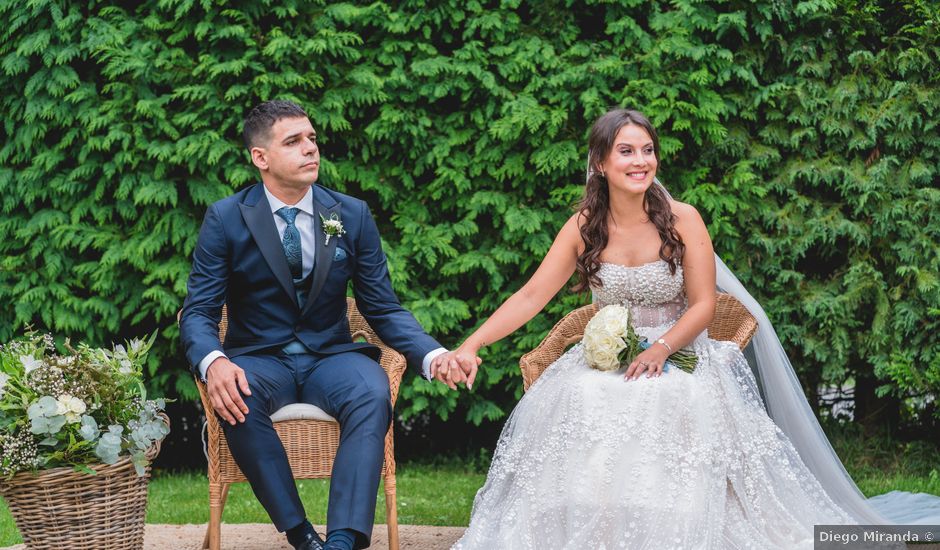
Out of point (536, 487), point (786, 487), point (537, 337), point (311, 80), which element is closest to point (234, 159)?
point (311, 80)

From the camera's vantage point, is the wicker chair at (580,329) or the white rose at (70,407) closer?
the white rose at (70,407)

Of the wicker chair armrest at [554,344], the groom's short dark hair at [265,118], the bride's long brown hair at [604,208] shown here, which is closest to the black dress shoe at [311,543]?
the wicker chair armrest at [554,344]

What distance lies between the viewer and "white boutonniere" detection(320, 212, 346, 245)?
3.93 m

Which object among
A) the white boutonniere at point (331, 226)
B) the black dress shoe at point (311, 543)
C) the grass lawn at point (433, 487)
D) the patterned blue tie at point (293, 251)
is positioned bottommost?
the grass lawn at point (433, 487)

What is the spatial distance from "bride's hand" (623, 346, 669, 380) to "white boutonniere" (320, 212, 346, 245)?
125 cm

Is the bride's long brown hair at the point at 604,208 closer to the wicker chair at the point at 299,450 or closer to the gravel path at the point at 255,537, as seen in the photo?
the wicker chair at the point at 299,450

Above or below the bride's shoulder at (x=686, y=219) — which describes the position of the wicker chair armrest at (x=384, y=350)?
below

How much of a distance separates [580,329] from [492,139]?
1.41m

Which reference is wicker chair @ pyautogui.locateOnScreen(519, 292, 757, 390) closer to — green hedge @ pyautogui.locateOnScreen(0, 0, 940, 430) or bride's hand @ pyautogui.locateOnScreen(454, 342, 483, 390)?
bride's hand @ pyautogui.locateOnScreen(454, 342, 483, 390)

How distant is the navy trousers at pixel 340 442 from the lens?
3.44 m

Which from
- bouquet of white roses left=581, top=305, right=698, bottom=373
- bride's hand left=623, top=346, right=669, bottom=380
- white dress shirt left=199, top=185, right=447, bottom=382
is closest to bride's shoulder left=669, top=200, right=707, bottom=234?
bouquet of white roses left=581, top=305, right=698, bottom=373

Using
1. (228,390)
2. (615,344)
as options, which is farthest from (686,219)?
(228,390)

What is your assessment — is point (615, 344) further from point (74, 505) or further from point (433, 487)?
point (433, 487)

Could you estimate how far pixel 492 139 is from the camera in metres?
5.30
